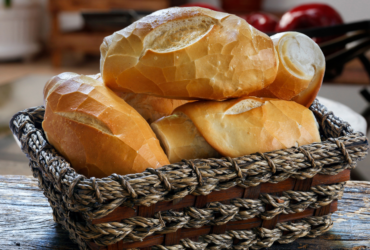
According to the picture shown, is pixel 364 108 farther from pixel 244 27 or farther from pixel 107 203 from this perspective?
pixel 107 203

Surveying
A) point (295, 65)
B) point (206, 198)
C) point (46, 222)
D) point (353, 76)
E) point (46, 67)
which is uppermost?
point (295, 65)

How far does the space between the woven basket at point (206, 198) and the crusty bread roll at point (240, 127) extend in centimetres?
3

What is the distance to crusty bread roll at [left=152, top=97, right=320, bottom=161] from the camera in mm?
465

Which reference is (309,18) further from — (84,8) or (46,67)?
(46,67)

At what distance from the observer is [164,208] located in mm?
406

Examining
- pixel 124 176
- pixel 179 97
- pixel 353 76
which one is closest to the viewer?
pixel 124 176

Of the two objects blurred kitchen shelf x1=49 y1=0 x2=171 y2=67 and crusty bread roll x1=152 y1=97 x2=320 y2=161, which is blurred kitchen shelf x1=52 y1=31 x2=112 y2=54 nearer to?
blurred kitchen shelf x1=49 y1=0 x2=171 y2=67

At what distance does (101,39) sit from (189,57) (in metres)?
2.28

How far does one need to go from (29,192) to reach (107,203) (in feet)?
1.05

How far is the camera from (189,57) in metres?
0.48

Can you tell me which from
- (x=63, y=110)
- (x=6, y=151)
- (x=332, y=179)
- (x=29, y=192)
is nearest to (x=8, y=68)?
(x=6, y=151)

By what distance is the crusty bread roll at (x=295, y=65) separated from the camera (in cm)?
54

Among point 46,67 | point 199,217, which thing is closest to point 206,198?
point 199,217

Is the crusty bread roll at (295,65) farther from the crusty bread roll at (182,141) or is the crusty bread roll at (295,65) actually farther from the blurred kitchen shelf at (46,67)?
the blurred kitchen shelf at (46,67)
